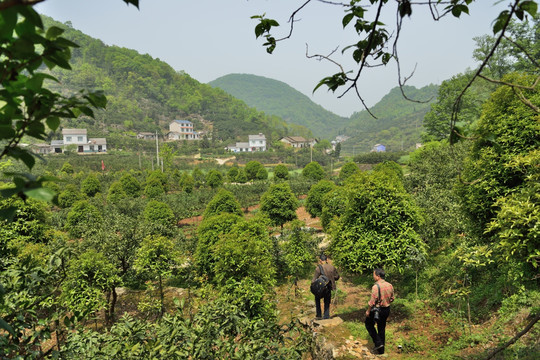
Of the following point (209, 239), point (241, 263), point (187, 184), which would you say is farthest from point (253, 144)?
point (241, 263)

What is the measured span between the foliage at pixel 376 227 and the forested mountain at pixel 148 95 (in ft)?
250

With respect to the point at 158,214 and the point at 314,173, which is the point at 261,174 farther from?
the point at 158,214

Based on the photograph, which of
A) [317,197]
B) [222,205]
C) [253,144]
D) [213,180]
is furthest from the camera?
[253,144]

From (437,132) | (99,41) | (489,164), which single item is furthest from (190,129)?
(489,164)

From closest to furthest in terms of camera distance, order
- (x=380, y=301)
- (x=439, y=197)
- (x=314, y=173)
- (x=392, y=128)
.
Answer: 1. (x=380, y=301)
2. (x=439, y=197)
3. (x=314, y=173)
4. (x=392, y=128)

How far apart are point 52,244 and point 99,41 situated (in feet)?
453

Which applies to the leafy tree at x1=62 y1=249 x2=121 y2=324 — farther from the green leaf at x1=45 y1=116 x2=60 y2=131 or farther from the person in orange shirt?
the green leaf at x1=45 y1=116 x2=60 y2=131

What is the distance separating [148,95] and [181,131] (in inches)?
1263

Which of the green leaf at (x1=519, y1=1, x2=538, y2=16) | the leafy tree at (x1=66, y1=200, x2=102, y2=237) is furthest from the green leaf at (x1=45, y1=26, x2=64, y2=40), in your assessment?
the leafy tree at (x1=66, y1=200, x2=102, y2=237)

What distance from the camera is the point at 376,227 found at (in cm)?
621

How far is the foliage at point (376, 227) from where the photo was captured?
233 inches

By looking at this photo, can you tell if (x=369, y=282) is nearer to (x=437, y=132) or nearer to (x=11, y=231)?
(x=11, y=231)

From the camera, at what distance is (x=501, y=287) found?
5.93 metres

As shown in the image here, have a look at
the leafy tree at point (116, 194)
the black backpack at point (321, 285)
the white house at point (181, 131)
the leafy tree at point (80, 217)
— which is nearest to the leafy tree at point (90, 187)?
the leafy tree at point (116, 194)
